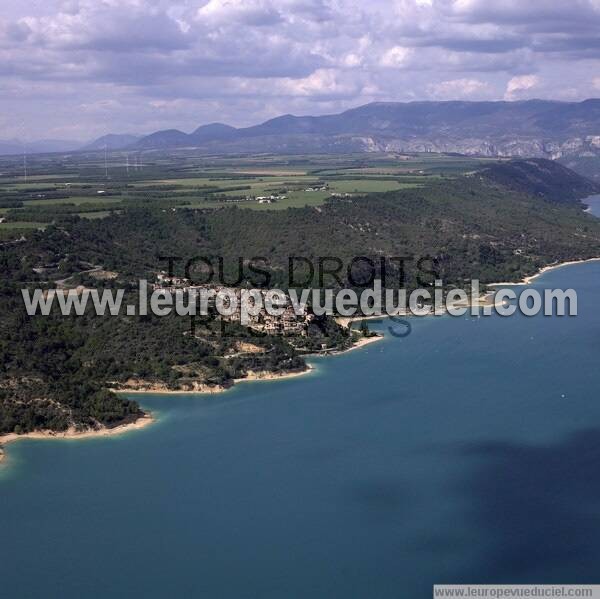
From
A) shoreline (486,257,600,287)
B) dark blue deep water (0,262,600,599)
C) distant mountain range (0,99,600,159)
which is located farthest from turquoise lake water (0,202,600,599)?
distant mountain range (0,99,600,159)

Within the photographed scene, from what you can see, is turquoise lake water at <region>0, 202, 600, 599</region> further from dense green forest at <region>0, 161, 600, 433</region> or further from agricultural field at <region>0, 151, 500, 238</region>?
agricultural field at <region>0, 151, 500, 238</region>

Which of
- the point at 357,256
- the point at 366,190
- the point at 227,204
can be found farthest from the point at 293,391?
the point at 366,190

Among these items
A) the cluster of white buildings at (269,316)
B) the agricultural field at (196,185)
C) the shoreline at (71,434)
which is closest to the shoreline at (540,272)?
the agricultural field at (196,185)

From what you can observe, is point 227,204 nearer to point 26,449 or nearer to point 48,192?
point 48,192

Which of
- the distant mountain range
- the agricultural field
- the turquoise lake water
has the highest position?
the distant mountain range

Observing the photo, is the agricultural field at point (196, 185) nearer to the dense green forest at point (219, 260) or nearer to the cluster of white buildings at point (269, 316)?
the dense green forest at point (219, 260)

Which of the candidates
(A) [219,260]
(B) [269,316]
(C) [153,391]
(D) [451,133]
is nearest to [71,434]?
(C) [153,391]

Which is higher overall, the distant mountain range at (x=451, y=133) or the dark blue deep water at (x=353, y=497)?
A: the distant mountain range at (x=451, y=133)
